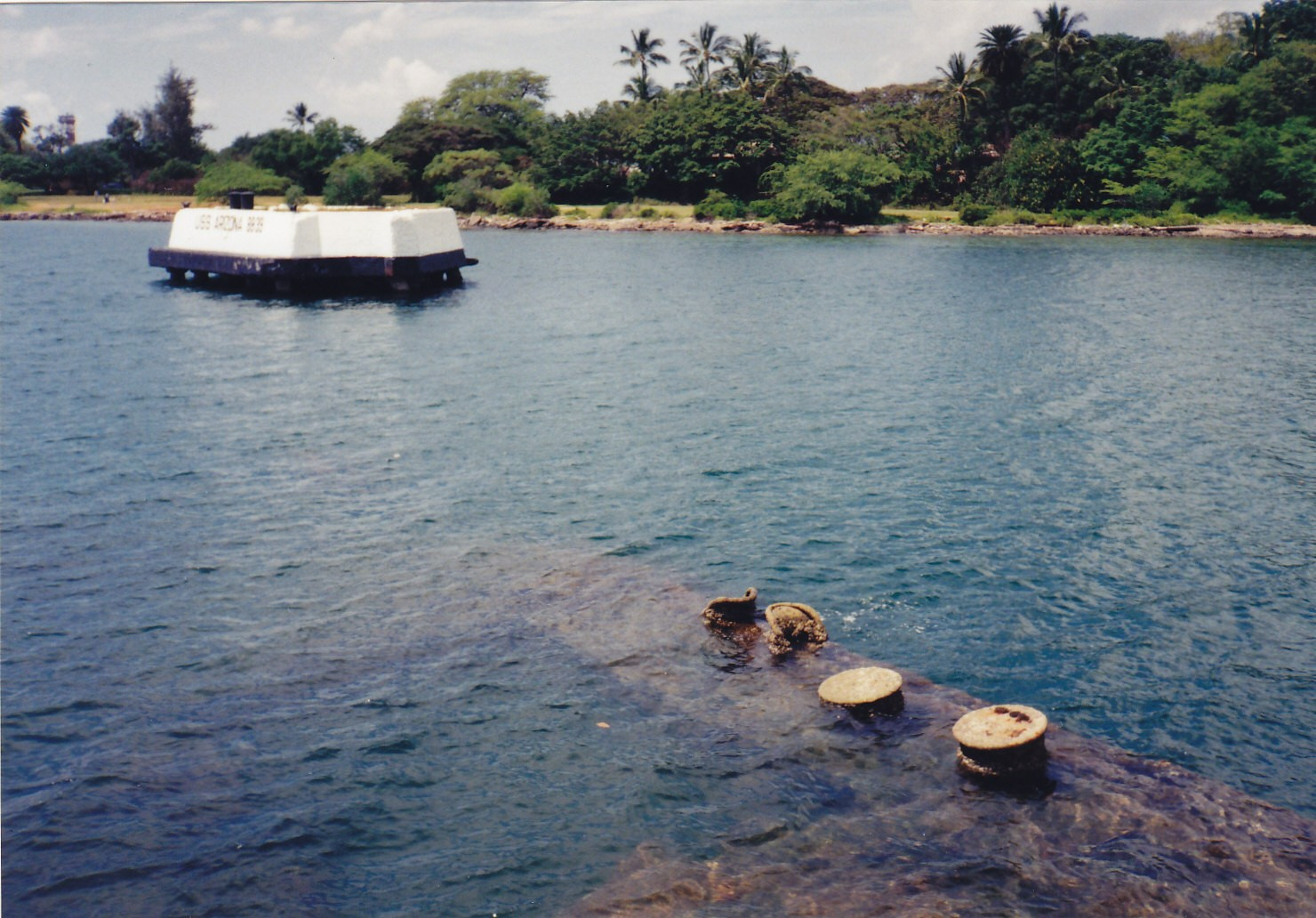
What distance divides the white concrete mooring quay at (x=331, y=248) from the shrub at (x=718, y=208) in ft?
155

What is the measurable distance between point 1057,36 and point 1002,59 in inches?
224

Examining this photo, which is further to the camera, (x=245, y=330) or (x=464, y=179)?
(x=464, y=179)

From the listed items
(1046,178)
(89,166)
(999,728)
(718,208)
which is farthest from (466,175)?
(999,728)

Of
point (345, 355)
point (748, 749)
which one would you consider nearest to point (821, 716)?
point (748, 749)

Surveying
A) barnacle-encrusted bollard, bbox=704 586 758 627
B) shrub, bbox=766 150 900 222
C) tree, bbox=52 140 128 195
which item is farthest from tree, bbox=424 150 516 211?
barnacle-encrusted bollard, bbox=704 586 758 627

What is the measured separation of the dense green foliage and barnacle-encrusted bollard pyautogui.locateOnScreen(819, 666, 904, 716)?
8916cm

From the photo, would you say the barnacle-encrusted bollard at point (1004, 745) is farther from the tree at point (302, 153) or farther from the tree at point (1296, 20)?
the tree at point (302, 153)

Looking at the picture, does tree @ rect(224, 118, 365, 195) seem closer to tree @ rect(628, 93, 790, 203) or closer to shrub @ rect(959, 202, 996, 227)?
tree @ rect(628, 93, 790, 203)

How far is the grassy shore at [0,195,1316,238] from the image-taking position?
90.2 metres

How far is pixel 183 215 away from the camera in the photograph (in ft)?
219

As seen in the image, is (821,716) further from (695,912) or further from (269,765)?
(269,765)

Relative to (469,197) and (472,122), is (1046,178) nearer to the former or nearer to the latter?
(469,197)

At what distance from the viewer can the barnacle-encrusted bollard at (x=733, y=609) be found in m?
Result: 17.2

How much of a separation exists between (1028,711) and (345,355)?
34.2 metres
